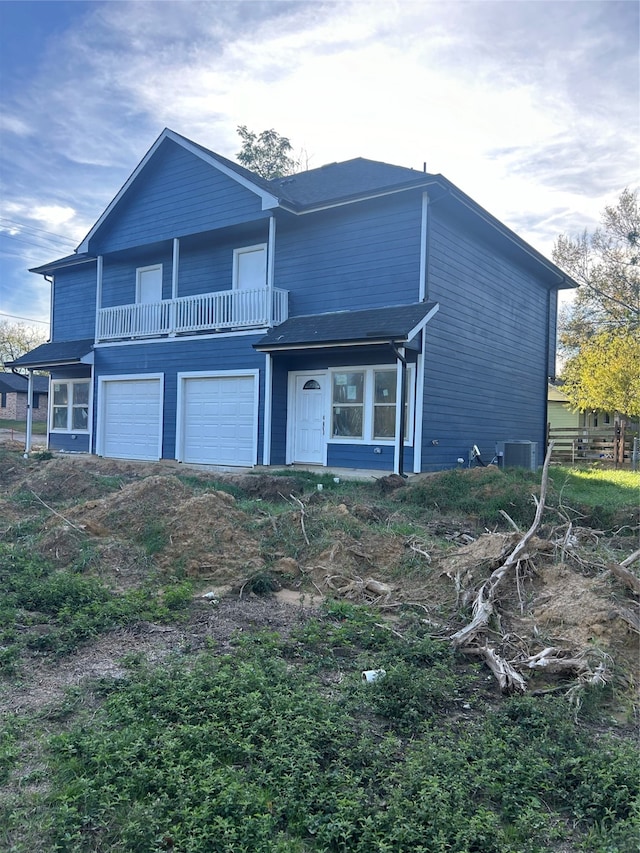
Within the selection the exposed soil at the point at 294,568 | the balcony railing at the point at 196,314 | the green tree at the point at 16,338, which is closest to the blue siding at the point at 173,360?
the balcony railing at the point at 196,314

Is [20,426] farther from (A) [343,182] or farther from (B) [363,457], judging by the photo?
(B) [363,457]

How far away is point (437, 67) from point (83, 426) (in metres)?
15.5

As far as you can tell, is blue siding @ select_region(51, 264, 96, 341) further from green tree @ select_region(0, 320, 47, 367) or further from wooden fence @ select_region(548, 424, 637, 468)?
green tree @ select_region(0, 320, 47, 367)

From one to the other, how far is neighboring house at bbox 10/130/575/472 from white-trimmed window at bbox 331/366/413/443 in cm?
3

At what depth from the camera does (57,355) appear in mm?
19141

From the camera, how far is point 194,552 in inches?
267

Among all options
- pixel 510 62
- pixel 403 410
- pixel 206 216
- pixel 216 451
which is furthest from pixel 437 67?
pixel 216 451

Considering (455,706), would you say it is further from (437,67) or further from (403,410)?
(403,410)

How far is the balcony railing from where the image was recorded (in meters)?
14.6

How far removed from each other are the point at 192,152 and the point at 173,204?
141 cm

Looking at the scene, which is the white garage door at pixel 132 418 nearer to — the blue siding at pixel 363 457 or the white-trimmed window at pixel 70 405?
the white-trimmed window at pixel 70 405

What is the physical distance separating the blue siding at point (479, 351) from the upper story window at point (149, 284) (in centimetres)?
847

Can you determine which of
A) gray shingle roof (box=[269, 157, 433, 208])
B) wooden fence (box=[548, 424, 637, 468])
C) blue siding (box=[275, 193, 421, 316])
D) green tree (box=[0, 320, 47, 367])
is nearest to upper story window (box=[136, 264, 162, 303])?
gray shingle roof (box=[269, 157, 433, 208])

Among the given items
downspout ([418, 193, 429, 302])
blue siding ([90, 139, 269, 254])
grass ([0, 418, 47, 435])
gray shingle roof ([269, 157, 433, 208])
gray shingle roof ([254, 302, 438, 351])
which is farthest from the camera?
grass ([0, 418, 47, 435])
